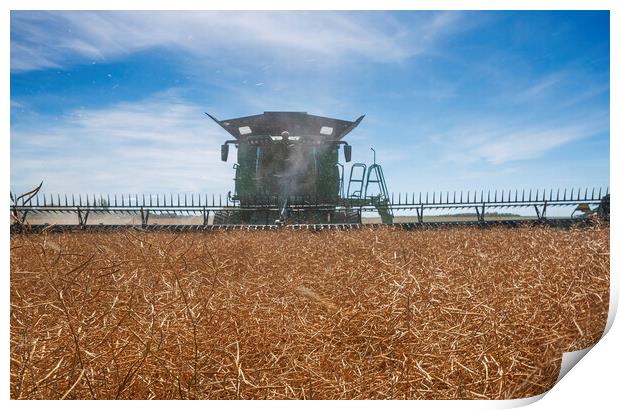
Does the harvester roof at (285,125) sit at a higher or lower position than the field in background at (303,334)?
higher

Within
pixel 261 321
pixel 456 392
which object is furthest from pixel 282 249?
pixel 456 392

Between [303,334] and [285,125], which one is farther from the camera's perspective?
[285,125]

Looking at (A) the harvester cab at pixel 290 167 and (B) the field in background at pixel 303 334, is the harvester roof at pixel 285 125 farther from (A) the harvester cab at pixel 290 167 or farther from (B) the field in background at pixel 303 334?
(B) the field in background at pixel 303 334

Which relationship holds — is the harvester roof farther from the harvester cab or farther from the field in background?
the field in background

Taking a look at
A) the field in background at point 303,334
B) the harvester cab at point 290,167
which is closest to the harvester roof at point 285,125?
the harvester cab at point 290,167

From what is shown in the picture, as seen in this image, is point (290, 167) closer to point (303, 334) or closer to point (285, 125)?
point (285, 125)

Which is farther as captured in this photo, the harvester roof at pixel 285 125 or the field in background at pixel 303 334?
the harvester roof at pixel 285 125

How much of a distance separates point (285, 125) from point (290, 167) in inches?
43.5

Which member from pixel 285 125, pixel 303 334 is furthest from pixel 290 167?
pixel 303 334

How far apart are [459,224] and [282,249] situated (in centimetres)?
474

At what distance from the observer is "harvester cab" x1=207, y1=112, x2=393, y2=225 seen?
9.80 m

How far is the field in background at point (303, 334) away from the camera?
1.50 m

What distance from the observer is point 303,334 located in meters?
1.89
